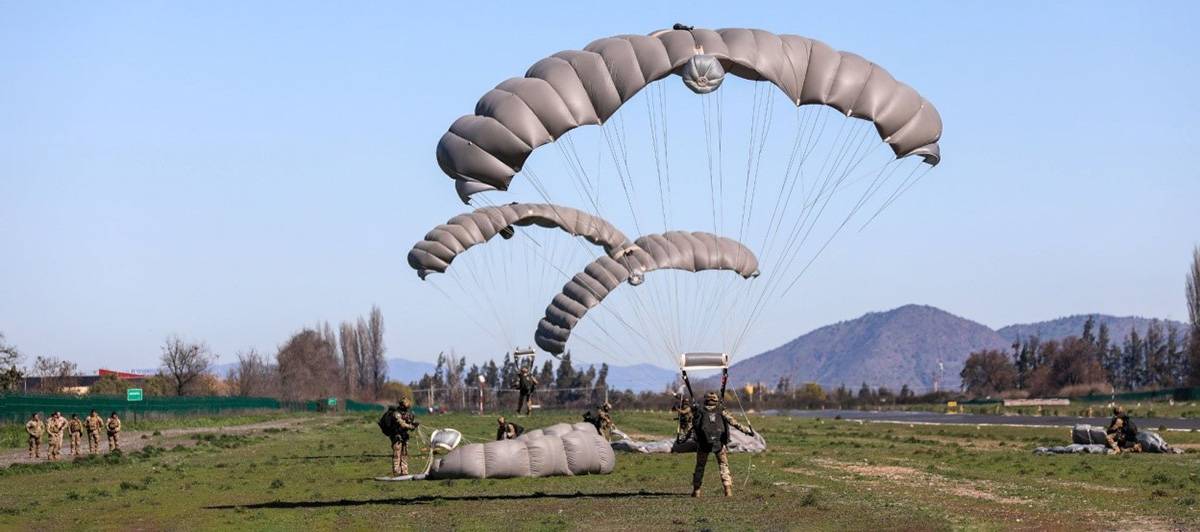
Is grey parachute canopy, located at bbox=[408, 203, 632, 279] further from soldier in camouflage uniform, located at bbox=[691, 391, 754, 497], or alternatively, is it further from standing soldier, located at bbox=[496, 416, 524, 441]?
soldier in camouflage uniform, located at bbox=[691, 391, 754, 497]

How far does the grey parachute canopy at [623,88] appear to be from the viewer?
76.7 ft

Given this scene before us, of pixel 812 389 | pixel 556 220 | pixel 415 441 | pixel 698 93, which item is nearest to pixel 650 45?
pixel 698 93

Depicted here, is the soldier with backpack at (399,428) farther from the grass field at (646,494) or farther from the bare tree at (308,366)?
the bare tree at (308,366)

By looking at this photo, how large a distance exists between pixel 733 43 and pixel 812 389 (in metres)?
176

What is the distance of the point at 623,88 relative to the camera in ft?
77.2

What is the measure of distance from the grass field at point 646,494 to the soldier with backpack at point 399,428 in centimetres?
111

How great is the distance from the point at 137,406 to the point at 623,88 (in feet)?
189

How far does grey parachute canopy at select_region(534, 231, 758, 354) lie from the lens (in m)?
39.6

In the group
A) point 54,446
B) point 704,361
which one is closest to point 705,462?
point 704,361

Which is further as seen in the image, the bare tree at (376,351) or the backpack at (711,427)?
the bare tree at (376,351)

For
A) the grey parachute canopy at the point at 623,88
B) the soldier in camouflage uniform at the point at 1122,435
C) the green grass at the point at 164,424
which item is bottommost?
the green grass at the point at 164,424

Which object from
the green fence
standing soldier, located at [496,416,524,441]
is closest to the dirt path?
the green fence

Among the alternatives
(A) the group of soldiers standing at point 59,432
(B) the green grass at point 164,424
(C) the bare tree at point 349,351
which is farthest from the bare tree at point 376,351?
(A) the group of soldiers standing at point 59,432

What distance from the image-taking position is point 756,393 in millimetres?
174500
